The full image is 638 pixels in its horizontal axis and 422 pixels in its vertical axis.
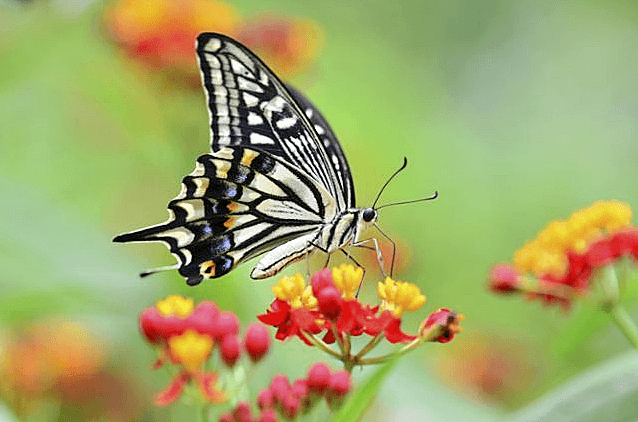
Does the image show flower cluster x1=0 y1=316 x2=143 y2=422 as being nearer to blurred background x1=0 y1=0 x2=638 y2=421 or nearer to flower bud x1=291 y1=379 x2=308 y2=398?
blurred background x1=0 y1=0 x2=638 y2=421

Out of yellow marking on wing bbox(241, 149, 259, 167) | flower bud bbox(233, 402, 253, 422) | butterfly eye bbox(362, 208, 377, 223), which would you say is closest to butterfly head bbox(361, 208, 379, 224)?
butterfly eye bbox(362, 208, 377, 223)

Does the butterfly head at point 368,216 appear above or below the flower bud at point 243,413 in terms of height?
above

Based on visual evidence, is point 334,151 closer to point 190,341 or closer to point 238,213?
point 238,213

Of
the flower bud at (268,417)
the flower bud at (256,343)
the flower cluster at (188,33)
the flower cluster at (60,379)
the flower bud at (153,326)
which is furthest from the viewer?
the flower cluster at (188,33)

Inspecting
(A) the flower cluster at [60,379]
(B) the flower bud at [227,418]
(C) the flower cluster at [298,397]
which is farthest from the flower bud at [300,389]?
(A) the flower cluster at [60,379]

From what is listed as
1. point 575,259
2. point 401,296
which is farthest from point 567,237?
point 401,296

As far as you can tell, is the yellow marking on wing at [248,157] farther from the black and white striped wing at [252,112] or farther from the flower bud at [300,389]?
the flower bud at [300,389]

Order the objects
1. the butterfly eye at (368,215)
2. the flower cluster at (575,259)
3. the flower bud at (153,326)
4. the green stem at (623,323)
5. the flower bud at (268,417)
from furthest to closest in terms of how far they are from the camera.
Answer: the butterfly eye at (368,215) < the flower cluster at (575,259) < the green stem at (623,323) < the flower bud at (153,326) < the flower bud at (268,417)
